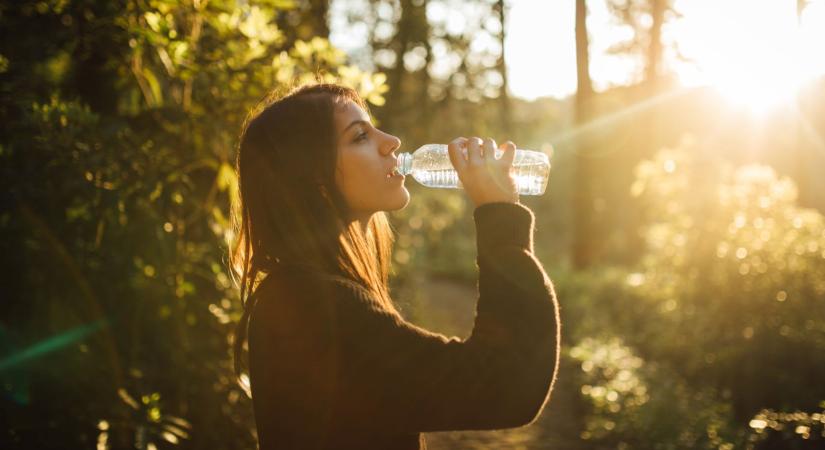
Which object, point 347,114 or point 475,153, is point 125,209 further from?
point 475,153

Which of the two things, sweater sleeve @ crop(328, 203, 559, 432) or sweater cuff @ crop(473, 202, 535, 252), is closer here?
sweater sleeve @ crop(328, 203, 559, 432)

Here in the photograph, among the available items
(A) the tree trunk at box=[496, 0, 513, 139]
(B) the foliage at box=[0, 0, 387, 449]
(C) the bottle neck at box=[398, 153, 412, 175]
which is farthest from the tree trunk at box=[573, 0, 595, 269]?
(C) the bottle neck at box=[398, 153, 412, 175]

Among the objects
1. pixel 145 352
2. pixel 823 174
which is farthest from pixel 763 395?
pixel 823 174

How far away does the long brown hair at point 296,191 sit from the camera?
198cm

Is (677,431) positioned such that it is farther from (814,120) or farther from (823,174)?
(823,174)

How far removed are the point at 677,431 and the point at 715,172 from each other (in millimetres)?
5380

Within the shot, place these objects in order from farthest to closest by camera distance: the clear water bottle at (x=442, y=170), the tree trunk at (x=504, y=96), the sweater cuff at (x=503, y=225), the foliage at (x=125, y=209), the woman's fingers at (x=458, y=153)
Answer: the tree trunk at (x=504, y=96) < the foliage at (x=125, y=209) < the clear water bottle at (x=442, y=170) < the woman's fingers at (x=458, y=153) < the sweater cuff at (x=503, y=225)

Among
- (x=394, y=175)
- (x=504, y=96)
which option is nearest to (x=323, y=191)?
(x=394, y=175)

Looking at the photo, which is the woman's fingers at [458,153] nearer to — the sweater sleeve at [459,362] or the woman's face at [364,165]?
the woman's face at [364,165]

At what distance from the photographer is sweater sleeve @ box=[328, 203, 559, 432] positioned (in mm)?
1674

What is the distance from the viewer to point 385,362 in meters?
1.67

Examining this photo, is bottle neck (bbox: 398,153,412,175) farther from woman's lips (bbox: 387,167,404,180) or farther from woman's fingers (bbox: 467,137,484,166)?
woman's fingers (bbox: 467,137,484,166)

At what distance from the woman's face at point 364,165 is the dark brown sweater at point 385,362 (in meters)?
0.33

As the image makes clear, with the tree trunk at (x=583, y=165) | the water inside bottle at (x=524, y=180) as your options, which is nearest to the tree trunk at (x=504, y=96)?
the tree trunk at (x=583, y=165)
